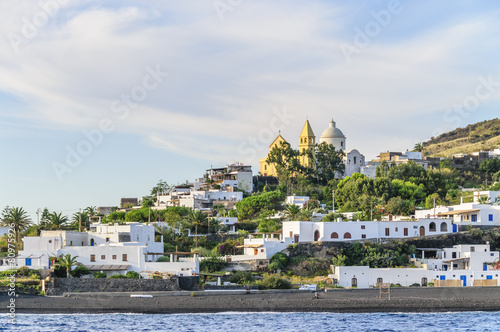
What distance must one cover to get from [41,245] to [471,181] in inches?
2373

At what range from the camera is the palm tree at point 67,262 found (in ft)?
164

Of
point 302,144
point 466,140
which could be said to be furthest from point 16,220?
point 466,140

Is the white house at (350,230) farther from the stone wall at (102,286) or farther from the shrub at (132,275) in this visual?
the stone wall at (102,286)

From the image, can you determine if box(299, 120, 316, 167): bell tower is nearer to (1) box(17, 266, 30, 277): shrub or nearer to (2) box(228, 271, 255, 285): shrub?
(2) box(228, 271, 255, 285): shrub

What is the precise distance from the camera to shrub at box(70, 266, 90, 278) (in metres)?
50.2

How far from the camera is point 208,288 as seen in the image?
48625 mm

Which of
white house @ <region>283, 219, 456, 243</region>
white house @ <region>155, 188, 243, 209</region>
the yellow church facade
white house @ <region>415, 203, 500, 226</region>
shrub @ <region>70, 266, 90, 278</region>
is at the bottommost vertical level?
shrub @ <region>70, 266, 90, 278</region>

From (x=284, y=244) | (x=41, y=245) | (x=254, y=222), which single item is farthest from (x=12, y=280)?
(x=254, y=222)

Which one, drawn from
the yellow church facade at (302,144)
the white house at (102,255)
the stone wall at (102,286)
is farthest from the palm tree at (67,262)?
the yellow church facade at (302,144)

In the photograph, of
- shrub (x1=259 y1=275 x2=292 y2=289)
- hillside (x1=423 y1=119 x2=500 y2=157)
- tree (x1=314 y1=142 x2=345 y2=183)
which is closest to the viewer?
shrub (x1=259 y1=275 x2=292 y2=289)

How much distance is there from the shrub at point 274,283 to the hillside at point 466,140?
9046 centimetres

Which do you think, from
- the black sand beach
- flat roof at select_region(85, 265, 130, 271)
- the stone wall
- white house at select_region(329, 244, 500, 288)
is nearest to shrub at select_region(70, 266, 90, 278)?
flat roof at select_region(85, 265, 130, 271)

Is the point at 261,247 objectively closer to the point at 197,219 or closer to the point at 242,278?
the point at 242,278

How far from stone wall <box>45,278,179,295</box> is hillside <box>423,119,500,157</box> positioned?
95977 millimetres
